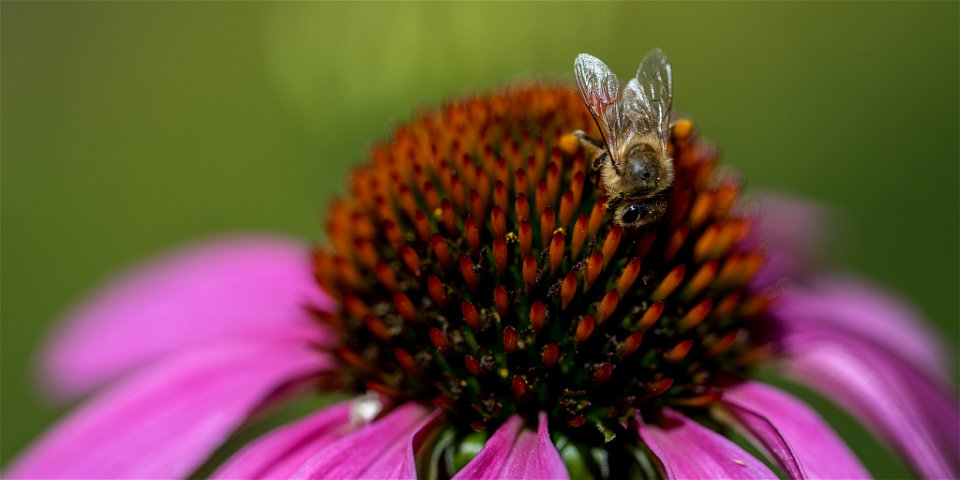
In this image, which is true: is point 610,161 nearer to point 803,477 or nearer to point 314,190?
point 803,477

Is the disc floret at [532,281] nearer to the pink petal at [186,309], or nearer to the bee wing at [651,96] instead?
the bee wing at [651,96]

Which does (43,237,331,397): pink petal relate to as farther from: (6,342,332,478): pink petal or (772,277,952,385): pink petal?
(772,277,952,385): pink petal

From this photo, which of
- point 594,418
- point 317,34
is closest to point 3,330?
point 317,34

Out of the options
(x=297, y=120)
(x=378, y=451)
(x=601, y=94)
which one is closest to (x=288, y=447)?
(x=378, y=451)

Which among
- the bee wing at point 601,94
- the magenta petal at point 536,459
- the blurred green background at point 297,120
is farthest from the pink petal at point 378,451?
the blurred green background at point 297,120

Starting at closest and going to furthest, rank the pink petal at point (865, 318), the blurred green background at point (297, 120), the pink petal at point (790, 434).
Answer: the pink petal at point (790, 434)
the pink petal at point (865, 318)
the blurred green background at point (297, 120)

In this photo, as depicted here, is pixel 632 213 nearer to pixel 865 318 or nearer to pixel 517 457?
pixel 517 457
